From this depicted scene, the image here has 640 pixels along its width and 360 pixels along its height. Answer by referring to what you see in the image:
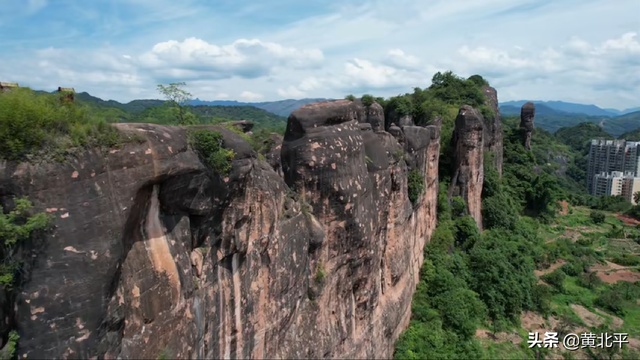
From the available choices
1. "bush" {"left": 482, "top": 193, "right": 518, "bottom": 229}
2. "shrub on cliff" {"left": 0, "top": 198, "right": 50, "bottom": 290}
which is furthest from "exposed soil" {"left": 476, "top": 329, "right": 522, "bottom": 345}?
"shrub on cliff" {"left": 0, "top": 198, "right": 50, "bottom": 290}

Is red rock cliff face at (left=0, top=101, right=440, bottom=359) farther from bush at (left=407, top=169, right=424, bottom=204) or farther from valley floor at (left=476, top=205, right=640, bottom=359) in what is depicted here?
valley floor at (left=476, top=205, right=640, bottom=359)

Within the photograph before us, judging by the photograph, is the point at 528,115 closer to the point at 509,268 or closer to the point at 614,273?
the point at 614,273

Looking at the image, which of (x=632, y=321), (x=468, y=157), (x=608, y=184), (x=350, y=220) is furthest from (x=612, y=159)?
(x=350, y=220)

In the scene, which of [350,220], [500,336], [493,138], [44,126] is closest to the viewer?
[44,126]

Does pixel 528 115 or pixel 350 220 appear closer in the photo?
pixel 350 220

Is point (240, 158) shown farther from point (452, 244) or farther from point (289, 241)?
point (452, 244)

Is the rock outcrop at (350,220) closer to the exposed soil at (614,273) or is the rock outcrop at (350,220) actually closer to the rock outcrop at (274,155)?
the rock outcrop at (274,155)

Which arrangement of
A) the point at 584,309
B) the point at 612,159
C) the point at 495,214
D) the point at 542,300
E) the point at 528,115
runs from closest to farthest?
1. the point at 542,300
2. the point at 584,309
3. the point at 495,214
4. the point at 528,115
5. the point at 612,159

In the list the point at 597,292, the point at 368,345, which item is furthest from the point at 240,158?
the point at 597,292
